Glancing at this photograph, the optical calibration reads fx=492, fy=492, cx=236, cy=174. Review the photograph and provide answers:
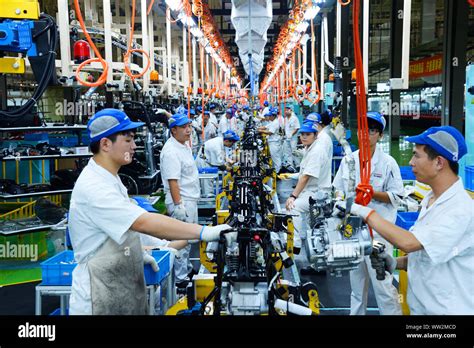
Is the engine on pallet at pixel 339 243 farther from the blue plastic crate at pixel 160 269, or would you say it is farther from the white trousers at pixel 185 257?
the white trousers at pixel 185 257

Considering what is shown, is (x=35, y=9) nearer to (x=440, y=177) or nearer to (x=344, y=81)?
(x=440, y=177)

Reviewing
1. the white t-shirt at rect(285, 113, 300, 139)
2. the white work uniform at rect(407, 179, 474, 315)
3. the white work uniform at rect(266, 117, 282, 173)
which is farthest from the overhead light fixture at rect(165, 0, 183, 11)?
the white work uniform at rect(407, 179, 474, 315)

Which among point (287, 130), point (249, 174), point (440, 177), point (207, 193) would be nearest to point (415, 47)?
point (287, 130)

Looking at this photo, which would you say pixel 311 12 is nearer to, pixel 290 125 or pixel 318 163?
pixel 290 125

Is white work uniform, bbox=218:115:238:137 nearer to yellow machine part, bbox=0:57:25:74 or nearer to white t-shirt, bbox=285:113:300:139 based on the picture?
white t-shirt, bbox=285:113:300:139

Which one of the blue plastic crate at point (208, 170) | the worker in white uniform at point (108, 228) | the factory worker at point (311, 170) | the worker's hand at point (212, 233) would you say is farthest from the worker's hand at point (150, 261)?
the blue plastic crate at point (208, 170)

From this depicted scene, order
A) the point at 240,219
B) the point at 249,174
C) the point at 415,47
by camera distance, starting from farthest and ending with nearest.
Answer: the point at 415,47 → the point at 249,174 → the point at 240,219

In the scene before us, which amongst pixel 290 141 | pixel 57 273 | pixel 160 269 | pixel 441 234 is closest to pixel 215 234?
pixel 441 234

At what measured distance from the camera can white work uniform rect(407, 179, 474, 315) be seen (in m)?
2.19

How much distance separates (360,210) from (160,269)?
1.67 meters

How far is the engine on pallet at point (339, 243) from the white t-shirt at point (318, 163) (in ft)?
9.31

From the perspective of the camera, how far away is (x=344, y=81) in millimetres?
10672

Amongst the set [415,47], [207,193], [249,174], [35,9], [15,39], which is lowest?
[207,193]
